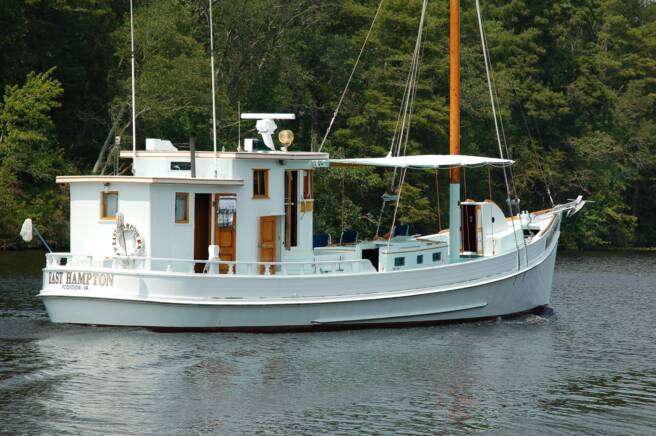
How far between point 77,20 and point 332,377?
34.0 meters

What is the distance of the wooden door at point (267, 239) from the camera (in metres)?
27.3

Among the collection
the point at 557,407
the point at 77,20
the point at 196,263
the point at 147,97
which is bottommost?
the point at 557,407

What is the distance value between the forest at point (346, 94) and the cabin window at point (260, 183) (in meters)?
18.5

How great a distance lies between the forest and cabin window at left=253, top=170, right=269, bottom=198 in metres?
18.5

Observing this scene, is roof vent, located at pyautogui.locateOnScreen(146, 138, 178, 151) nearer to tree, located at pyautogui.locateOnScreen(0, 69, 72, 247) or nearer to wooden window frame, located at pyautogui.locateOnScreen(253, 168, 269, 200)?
wooden window frame, located at pyautogui.locateOnScreen(253, 168, 269, 200)

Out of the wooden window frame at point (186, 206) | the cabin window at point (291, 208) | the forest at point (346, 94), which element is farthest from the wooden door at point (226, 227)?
the forest at point (346, 94)

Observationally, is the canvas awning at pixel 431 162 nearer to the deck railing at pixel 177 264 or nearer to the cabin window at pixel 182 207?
the deck railing at pixel 177 264

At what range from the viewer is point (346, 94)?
57.8m

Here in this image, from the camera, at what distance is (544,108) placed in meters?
63.3

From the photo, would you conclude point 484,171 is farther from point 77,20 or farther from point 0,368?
point 0,368

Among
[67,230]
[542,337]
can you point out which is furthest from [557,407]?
[67,230]

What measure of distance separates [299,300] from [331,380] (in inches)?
165

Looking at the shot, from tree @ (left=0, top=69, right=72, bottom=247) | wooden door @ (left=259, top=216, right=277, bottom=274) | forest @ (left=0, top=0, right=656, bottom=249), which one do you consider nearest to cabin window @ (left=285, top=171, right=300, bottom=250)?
wooden door @ (left=259, top=216, right=277, bottom=274)

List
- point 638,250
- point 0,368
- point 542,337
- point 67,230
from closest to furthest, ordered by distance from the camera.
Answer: point 0,368
point 542,337
point 67,230
point 638,250
